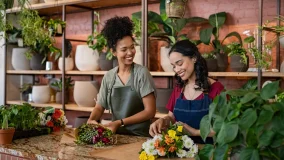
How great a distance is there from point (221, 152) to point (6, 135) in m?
1.64

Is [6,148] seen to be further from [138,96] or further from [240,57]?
[240,57]

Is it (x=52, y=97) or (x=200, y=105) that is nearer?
(x=200, y=105)

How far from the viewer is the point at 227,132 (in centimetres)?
120

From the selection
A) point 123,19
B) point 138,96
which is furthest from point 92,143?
point 123,19

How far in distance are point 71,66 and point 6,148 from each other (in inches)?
113

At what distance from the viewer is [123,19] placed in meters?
3.12

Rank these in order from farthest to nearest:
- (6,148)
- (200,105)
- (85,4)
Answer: (85,4) → (200,105) → (6,148)

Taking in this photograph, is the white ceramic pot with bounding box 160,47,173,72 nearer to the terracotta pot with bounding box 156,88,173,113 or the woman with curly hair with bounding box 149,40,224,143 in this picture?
the terracotta pot with bounding box 156,88,173,113

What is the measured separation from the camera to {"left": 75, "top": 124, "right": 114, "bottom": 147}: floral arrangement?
2359 millimetres

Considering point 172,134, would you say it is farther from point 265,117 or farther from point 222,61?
point 222,61

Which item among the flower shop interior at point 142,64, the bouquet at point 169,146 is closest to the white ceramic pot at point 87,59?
the flower shop interior at point 142,64

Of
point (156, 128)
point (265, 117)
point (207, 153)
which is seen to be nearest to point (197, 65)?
point (156, 128)

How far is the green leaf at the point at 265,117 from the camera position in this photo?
1.16 metres

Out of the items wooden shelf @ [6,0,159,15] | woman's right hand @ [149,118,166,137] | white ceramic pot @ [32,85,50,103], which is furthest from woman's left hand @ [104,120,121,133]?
white ceramic pot @ [32,85,50,103]
